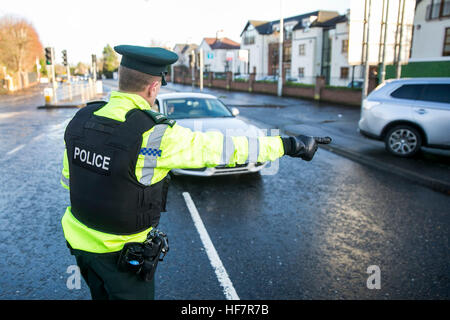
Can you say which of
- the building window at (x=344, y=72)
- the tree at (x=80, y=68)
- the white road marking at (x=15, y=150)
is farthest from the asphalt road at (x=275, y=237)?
the tree at (x=80, y=68)

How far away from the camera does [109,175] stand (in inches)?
72.8

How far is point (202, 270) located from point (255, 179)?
3.54 m

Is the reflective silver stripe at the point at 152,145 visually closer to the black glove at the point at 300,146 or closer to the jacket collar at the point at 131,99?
the jacket collar at the point at 131,99

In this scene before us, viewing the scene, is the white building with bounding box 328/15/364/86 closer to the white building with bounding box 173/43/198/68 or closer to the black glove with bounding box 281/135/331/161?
the black glove with bounding box 281/135/331/161

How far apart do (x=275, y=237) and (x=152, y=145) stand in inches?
120

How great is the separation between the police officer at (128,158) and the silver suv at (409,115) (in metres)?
7.56

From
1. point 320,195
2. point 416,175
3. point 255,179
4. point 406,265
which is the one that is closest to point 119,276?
point 406,265

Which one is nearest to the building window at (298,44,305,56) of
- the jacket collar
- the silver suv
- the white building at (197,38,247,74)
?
the white building at (197,38,247,74)

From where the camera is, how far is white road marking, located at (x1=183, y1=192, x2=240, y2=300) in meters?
3.33

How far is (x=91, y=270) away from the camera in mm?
2057

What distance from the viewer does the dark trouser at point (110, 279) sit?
6.47 ft

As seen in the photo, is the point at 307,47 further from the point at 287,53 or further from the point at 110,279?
the point at 110,279

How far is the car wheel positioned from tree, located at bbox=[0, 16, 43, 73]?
155ft
